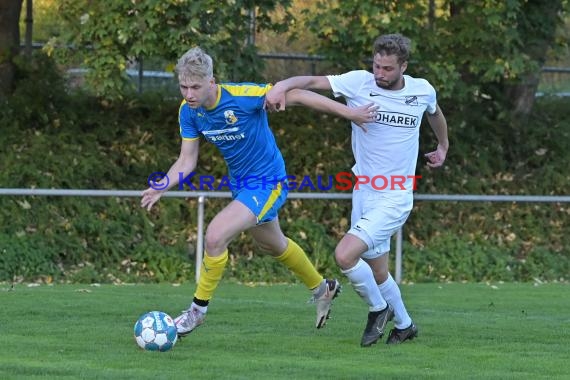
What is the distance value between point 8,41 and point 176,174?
9.76m

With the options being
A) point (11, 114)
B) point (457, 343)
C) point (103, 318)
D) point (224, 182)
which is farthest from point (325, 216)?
point (457, 343)

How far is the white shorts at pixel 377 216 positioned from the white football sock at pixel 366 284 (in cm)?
16

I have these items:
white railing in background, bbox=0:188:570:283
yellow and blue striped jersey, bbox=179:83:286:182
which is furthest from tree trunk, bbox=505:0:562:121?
yellow and blue striped jersey, bbox=179:83:286:182

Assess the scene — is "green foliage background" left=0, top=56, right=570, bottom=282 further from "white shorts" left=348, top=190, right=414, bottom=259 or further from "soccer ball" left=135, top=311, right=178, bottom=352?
"soccer ball" left=135, top=311, right=178, bottom=352

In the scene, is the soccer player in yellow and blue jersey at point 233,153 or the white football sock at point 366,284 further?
the white football sock at point 366,284

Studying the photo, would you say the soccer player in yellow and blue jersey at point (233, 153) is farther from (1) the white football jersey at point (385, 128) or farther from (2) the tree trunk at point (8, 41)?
(2) the tree trunk at point (8, 41)

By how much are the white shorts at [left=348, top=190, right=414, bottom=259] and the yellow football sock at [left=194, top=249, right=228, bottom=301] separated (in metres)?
0.90

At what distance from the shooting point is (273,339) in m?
8.44

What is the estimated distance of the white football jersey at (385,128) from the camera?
26.9 feet

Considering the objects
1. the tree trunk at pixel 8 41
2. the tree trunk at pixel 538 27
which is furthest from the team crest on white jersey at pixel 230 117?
the tree trunk at pixel 8 41

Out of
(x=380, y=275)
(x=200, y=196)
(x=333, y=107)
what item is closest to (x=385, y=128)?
(x=333, y=107)

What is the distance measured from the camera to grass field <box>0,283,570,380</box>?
6.95 metres

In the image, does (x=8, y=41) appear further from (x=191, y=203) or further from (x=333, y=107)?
(x=333, y=107)

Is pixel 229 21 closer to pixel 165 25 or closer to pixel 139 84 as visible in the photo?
pixel 165 25
